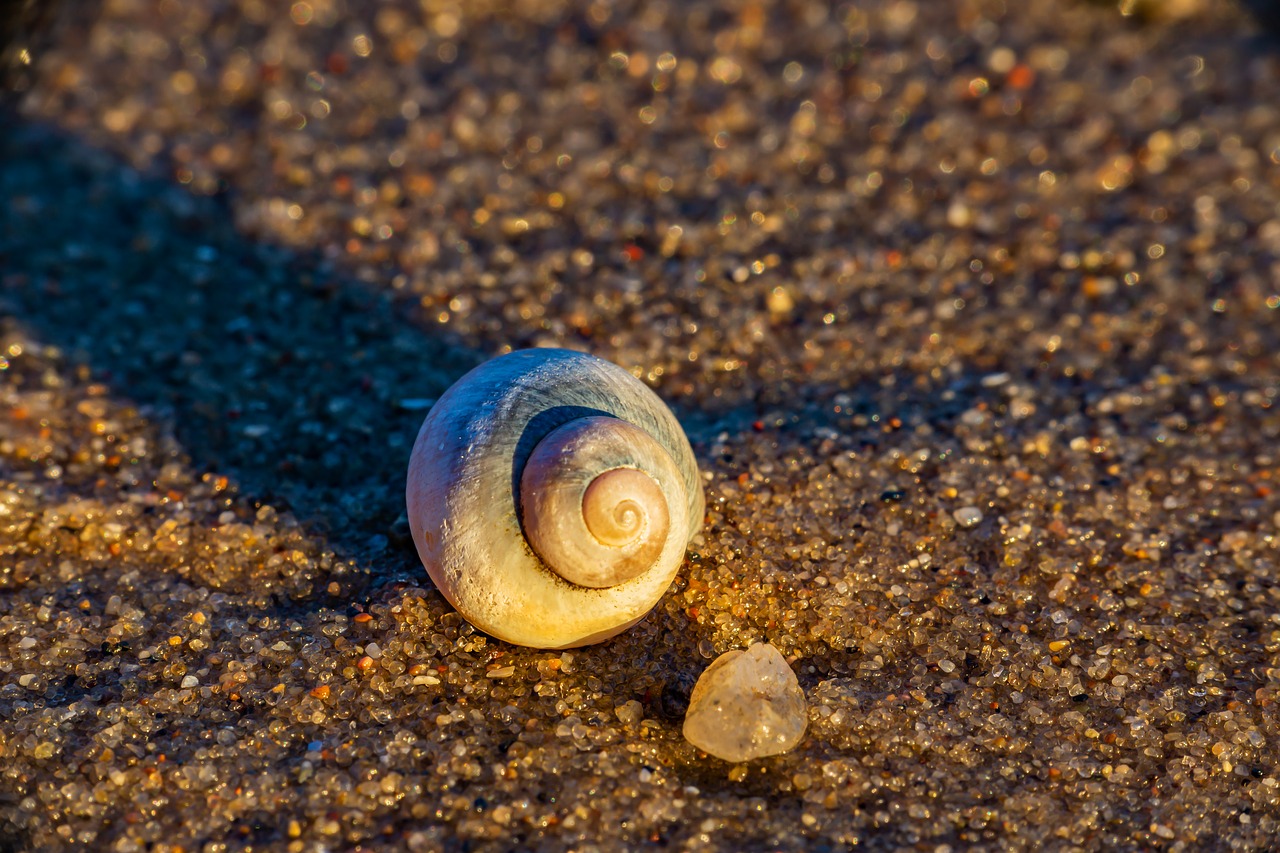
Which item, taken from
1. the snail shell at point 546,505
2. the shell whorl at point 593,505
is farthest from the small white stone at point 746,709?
the shell whorl at point 593,505

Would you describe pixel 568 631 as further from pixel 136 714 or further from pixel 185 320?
pixel 185 320

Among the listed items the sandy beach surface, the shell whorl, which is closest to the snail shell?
the shell whorl

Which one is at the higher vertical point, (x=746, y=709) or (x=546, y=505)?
(x=546, y=505)

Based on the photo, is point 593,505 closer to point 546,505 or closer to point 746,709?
point 546,505

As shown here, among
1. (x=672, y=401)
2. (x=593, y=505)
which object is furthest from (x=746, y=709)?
(x=672, y=401)

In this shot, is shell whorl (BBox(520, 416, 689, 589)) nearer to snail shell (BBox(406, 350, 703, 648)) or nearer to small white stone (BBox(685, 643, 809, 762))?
snail shell (BBox(406, 350, 703, 648))

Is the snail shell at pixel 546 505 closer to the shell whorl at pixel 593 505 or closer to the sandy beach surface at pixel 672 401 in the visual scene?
the shell whorl at pixel 593 505

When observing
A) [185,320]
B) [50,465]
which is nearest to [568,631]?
[50,465]
